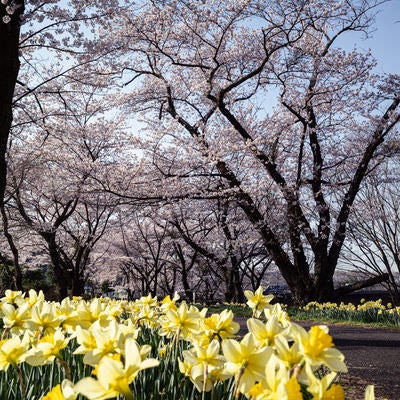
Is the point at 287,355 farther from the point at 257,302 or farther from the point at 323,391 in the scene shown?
the point at 257,302

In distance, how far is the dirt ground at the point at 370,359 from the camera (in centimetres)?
340

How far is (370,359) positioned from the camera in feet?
15.6

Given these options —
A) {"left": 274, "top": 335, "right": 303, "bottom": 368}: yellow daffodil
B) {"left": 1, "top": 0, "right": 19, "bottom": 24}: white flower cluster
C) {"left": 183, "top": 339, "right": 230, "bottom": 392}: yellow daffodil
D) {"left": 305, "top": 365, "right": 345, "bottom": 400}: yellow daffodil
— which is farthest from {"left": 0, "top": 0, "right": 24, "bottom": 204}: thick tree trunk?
{"left": 305, "top": 365, "right": 345, "bottom": 400}: yellow daffodil

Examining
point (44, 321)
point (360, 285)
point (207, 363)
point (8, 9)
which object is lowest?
point (360, 285)

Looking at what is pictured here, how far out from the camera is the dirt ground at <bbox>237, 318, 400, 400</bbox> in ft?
11.2

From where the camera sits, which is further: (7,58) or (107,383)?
(7,58)

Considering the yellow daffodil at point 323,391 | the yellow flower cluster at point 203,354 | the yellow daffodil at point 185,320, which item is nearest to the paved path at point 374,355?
the yellow daffodil at point 185,320

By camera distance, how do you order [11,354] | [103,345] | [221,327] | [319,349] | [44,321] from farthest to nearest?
[44,321]
[221,327]
[11,354]
[103,345]
[319,349]

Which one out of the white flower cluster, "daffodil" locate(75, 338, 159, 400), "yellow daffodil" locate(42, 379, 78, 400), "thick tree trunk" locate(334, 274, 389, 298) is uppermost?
the white flower cluster

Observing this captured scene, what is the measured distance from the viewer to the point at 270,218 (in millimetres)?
15203

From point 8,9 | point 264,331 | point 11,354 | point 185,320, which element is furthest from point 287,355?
point 8,9

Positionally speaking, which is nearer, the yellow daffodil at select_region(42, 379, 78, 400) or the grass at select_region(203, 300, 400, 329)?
the yellow daffodil at select_region(42, 379, 78, 400)

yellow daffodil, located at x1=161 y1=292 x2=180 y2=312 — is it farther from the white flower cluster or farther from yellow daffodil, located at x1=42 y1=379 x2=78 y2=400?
the white flower cluster

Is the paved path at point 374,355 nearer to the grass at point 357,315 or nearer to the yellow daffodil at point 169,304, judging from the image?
the grass at point 357,315
